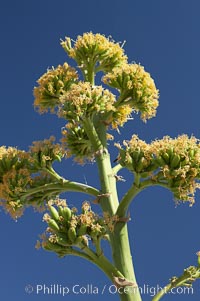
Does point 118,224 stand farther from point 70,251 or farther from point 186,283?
point 186,283

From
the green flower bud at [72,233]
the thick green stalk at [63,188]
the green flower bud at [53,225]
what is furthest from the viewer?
the thick green stalk at [63,188]

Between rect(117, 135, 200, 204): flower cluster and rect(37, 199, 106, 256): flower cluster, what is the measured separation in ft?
3.32

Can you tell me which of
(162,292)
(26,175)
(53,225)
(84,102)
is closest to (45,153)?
(26,175)

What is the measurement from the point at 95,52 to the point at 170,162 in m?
3.19

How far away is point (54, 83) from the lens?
862cm

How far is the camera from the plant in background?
6738 millimetres

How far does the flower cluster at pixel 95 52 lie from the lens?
8789 mm

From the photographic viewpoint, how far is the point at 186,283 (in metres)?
7.17

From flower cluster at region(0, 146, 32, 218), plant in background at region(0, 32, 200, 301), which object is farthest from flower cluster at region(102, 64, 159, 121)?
flower cluster at region(0, 146, 32, 218)

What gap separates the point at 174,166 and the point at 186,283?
1986 millimetres

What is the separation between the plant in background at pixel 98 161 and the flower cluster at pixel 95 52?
0.8 inches

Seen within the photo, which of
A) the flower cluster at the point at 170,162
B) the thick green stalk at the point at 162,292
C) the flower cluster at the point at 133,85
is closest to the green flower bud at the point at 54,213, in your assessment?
the flower cluster at the point at 170,162

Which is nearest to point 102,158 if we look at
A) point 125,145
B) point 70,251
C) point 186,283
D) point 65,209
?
point 125,145

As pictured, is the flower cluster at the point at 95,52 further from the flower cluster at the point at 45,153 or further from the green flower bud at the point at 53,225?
the green flower bud at the point at 53,225
